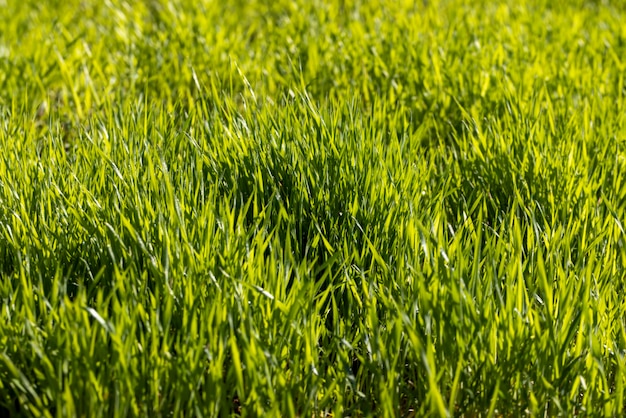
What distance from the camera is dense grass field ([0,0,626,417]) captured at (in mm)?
1480

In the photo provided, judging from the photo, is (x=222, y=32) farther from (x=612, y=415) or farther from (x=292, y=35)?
(x=612, y=415)

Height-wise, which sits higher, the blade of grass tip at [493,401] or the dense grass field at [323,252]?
the dense grass field at [323,252]

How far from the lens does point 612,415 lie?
58.4 inches

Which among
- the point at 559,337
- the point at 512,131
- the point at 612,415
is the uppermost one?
the point at 512,131

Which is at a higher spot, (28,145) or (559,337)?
(28,145)

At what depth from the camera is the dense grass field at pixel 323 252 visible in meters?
1.48

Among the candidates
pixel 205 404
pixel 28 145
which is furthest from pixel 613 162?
pixel 28 145

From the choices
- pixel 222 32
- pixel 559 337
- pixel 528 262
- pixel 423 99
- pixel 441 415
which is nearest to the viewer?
pixel 441 415

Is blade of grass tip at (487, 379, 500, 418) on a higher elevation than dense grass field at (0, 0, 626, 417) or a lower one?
lower

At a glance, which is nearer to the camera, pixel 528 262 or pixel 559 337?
pixel 559 337

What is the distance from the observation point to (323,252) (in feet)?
6.34

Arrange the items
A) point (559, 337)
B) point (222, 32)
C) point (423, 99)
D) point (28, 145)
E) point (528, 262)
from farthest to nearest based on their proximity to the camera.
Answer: point (222, 32) → point (423, 99) → point (28, 145) → point (528, 262) → point (559, 337)

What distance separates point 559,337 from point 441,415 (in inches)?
11.3

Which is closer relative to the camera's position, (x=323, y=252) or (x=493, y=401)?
(x=493, y=401)
